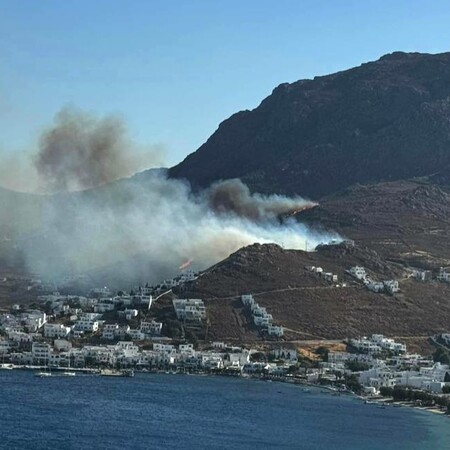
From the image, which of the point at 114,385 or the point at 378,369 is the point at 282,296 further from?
the point at 114,385

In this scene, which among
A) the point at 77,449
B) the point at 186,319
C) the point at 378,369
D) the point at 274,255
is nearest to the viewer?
the point at 77,449

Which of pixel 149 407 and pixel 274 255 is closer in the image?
pixel 149 407

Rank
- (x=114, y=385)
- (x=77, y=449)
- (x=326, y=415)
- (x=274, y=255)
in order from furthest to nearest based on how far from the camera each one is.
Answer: (x=274, y=255) < (x=114, y=385) < (x=326, y=415) < (x=77, y=449)

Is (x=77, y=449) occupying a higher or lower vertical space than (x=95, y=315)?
lower

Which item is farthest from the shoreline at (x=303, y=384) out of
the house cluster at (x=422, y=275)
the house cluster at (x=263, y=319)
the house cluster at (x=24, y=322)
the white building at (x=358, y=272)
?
the house cluster at (x=422, y=275)

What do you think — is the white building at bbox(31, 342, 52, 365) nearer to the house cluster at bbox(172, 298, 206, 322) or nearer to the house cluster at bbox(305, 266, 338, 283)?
the house cluster at bbox(172, 298, 206, 322)

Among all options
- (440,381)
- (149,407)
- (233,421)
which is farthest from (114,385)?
(440,381)
